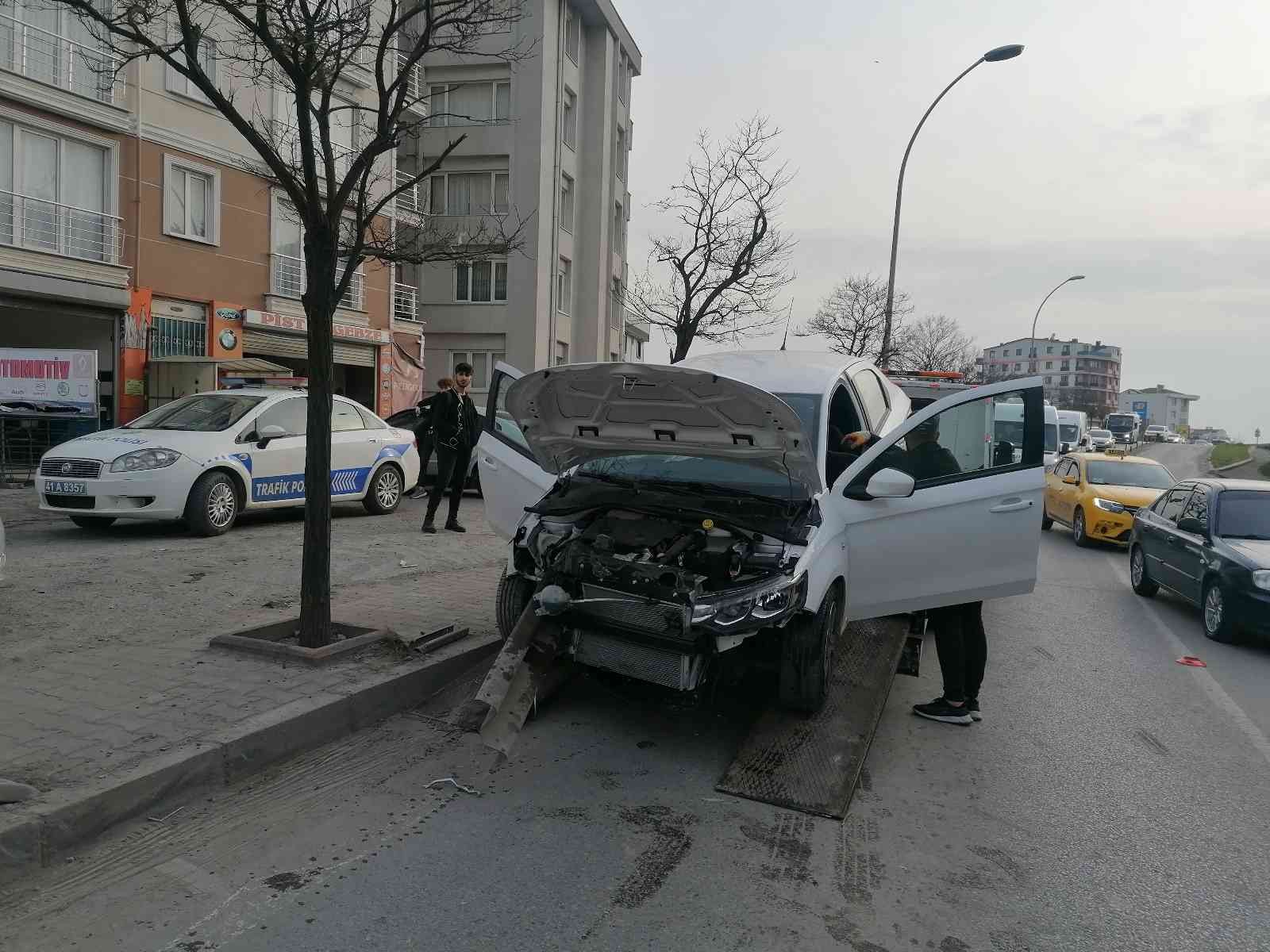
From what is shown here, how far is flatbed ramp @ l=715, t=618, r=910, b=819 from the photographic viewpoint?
166 inches

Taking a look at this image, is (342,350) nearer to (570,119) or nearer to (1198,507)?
(570,119)

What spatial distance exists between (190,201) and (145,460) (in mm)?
12483

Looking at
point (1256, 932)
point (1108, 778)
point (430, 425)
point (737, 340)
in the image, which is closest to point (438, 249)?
point (430, 425)

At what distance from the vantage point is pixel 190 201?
65.0 ft

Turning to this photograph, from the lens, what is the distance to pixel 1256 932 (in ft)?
10.8

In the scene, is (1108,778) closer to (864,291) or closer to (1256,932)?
(1256,932)

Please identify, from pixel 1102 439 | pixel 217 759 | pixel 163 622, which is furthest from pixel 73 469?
pixel 1102 439

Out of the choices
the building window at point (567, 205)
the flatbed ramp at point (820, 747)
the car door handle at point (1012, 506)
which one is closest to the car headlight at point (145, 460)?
the flatbed ramp at point (820, 747)

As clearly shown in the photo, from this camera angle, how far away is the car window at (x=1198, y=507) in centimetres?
918

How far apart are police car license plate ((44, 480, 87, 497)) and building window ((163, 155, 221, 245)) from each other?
1152 cm

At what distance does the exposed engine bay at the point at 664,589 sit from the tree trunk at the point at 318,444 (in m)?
1.32

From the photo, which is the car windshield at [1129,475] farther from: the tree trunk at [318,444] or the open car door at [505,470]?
the tree trunk at [318,444]

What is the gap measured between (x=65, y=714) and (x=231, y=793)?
990mm

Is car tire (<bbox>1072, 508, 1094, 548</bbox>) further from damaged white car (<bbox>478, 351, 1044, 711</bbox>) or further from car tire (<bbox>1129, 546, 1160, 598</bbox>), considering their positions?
damaged white car (<bbox>478, 351, 1044, 711</bbox>)
